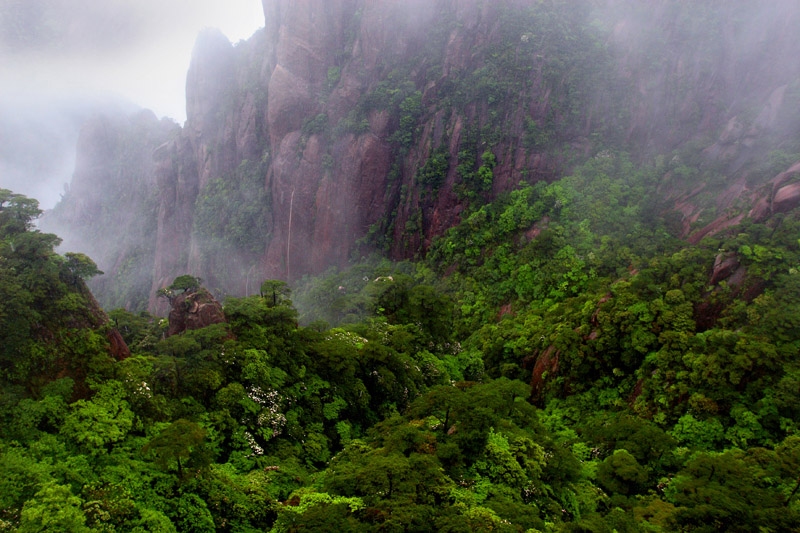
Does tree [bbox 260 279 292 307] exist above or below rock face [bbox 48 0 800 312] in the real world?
below

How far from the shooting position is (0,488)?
960cm

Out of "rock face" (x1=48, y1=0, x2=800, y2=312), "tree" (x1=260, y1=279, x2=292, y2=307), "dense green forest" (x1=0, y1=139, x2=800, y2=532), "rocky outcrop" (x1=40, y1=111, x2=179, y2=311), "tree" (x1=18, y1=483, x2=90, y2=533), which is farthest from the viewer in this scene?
"rocky outcrop" (x1=40, y1=111, x2=179, y2=311)

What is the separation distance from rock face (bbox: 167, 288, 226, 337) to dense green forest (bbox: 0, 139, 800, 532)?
0.74m

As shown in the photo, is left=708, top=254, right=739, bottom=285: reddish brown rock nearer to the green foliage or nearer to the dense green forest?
the dense green forest

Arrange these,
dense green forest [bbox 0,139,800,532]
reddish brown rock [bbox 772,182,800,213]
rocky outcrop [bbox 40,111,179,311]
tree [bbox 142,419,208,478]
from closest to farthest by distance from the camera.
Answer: dense green forest [bbox 0,139,800,532] < tree [bbox 142,419,208,478] < reddish brown rock [bbox 772,182,800,213] < rocky outcrop [bbox 40,111,179,311]

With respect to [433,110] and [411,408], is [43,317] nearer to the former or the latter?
[411,408]

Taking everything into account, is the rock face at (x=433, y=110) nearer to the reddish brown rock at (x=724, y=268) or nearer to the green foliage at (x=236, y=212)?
the green foliage at (x=236, y=212)

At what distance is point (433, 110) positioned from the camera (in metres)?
51.8

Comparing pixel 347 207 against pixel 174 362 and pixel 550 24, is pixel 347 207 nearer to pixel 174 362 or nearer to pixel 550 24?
pixel 550 24

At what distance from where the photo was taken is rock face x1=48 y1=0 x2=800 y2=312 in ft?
132

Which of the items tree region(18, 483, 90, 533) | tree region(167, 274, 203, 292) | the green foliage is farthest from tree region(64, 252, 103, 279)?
the green foliage

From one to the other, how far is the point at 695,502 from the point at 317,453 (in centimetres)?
1054

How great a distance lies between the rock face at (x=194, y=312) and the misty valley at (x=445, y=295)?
144 mm

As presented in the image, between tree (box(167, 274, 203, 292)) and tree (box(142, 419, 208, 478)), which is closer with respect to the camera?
tree (box(142, 419, 208, 478))
